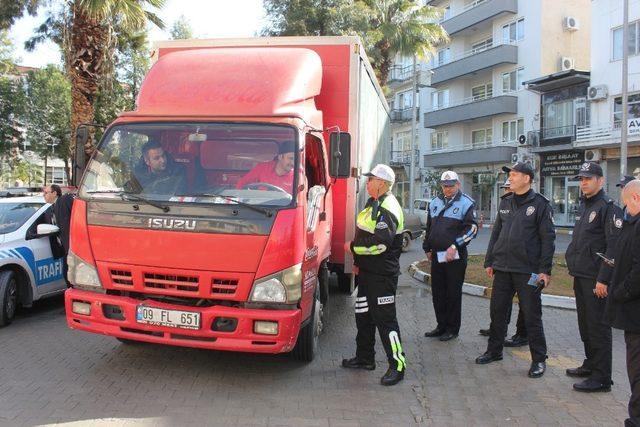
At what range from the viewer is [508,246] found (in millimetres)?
5473

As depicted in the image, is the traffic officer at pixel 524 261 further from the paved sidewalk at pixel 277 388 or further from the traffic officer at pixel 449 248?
the traffic officer at pixel 449 248

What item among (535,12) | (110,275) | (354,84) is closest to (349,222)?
(354,84)

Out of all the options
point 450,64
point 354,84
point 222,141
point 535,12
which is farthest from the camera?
point 450,64

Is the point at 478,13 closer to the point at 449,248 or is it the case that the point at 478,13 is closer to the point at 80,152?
the point at 449,248

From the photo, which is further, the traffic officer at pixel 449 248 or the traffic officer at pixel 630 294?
the traffic officer at pixel 449 248

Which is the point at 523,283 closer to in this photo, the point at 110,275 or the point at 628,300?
the point at 628,300

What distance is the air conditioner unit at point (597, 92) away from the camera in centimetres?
2739

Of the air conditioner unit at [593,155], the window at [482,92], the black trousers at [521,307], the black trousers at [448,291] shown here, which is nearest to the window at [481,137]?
the window at [482,92]

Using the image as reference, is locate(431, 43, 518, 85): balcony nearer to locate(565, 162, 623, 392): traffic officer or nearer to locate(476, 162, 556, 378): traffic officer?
locate(476, 162, 556, 378): traffic officer

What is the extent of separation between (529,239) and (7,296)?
6.03m

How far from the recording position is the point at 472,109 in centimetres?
3625

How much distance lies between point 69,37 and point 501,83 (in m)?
28.8

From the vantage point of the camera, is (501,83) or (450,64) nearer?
(501,83)

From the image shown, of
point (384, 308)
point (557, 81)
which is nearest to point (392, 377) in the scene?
point (384, 308)
